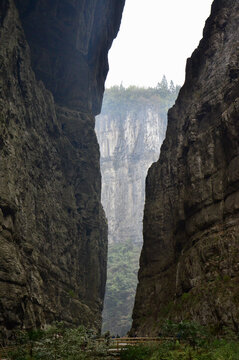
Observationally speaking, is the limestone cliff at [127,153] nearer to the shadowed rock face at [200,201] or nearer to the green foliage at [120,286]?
the green foliage at [120,286]

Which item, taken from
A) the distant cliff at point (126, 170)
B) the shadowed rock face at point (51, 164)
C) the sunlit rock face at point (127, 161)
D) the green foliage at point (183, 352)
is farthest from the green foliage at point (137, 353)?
the sunlit rock face at point (127, 161)

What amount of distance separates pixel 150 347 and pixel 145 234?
78.6 feet

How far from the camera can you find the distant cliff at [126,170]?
404ft

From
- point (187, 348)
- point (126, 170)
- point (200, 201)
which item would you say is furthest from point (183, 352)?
point (126, 170)

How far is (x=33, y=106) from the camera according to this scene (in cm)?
4750

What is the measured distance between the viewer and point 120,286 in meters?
116

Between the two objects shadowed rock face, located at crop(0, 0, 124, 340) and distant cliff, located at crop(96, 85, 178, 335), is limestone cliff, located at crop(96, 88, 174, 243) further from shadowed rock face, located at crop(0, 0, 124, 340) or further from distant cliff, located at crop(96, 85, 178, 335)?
shadowed rock face, located at crop(0, 0, 124, 340)

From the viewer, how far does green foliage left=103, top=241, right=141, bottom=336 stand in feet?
336

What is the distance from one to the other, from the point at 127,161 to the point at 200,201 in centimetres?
14062

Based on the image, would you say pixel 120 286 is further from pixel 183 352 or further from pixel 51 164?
pixel 183 352

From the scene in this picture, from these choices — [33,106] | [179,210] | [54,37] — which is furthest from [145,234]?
[54,37]

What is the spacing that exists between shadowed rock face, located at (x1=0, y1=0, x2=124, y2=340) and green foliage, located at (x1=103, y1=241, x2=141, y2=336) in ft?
145

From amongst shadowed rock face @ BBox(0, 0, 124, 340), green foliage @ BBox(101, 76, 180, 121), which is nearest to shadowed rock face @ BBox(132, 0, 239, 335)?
shadowed rock face @ BBox(0, 0, 124, 340)

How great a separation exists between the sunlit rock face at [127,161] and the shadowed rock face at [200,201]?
358 feet
